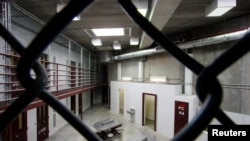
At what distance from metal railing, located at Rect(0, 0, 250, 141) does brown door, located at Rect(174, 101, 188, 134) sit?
580cm

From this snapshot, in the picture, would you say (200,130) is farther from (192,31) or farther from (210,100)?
(192,31)

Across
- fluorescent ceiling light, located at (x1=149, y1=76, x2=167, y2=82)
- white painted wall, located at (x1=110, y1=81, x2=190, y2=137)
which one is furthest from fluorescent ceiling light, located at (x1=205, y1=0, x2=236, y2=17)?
fluorescent ceiling light, located at (x1=149, y1=76, x2=167, y2=82)

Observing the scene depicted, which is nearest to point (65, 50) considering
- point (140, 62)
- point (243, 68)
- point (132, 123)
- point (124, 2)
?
point (140, 62)

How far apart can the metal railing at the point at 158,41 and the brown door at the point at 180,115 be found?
228 inches

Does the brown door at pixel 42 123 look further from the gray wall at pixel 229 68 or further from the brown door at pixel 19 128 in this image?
the gray wall at pixel 229 68

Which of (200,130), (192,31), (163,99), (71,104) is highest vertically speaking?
(192,31)

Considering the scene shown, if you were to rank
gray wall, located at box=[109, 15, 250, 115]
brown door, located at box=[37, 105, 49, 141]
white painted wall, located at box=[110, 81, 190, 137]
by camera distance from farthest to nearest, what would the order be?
white painted wall, located at box=[110, 81, 190, 137] → brown door, located at box=[37, 105, 49, 141] → gray wall, located at box=[109, 15, 250, 115]

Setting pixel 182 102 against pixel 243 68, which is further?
pixel 182 102

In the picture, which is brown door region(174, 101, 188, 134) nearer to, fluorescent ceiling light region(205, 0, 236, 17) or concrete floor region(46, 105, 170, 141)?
concrete floor region(46, 105, 170, 141)

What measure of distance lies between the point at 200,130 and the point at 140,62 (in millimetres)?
8657

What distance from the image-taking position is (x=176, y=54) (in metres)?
0.32

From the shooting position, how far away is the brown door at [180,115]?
562 cm

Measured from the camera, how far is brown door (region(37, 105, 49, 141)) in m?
5.33

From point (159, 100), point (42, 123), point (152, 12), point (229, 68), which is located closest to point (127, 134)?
point (159, 100)
